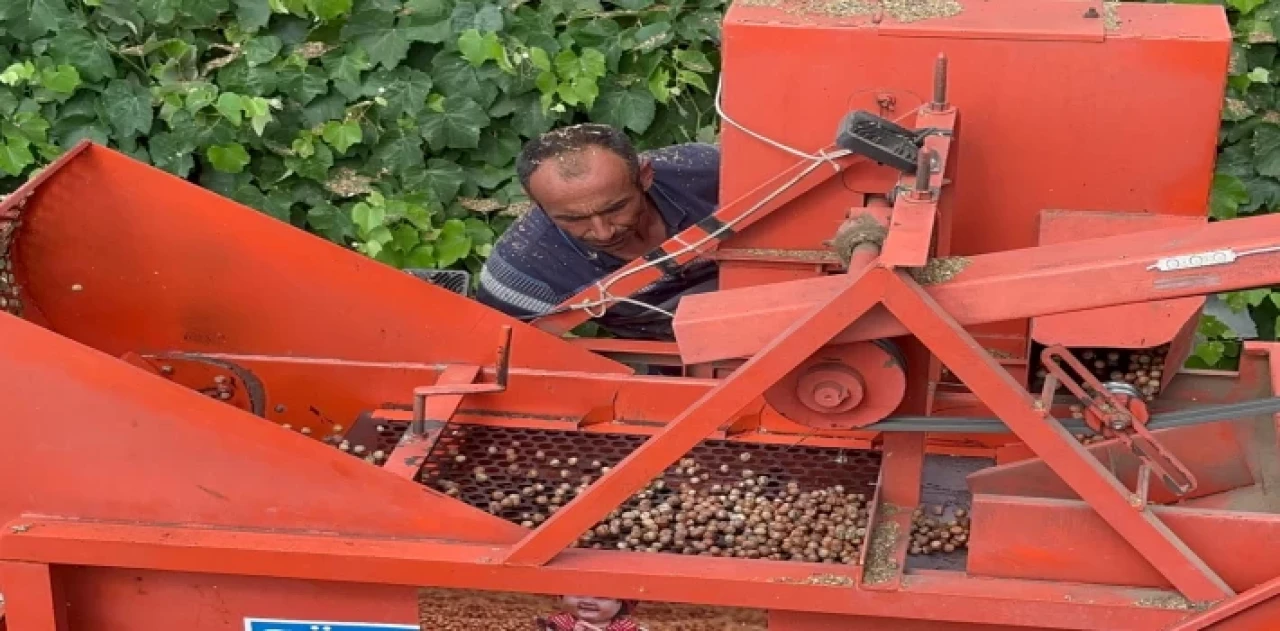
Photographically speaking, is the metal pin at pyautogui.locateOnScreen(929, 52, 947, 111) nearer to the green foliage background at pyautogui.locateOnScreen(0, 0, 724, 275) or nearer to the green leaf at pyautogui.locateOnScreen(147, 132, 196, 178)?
the green foliage background at pyautogui.locateOnScreen(0, 0, 724, 275)

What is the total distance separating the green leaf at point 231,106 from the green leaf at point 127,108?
301 mm

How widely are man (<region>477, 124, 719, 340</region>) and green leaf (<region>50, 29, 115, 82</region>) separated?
190cm

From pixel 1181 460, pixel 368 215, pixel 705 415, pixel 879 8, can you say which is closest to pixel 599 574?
pixel 705 415

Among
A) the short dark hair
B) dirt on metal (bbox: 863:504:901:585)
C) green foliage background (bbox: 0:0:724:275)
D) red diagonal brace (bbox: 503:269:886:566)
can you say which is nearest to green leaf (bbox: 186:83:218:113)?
green foliage background (bbox: 0:0:724:275)

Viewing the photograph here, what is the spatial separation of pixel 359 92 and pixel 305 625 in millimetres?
3087

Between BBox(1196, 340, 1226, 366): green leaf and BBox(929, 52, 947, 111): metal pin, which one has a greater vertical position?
BBox(1196, 340, 1226, 366): green leaf

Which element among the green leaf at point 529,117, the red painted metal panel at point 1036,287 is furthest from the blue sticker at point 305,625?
the green leaf at point 529,117

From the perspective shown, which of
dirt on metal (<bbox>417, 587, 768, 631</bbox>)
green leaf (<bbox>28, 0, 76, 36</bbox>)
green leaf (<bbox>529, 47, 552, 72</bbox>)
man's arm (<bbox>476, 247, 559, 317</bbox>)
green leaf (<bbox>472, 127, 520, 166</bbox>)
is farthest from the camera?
green leaf (<bbox>472, 127, 520, 166</bbox>)

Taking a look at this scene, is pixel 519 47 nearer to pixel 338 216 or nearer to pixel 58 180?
pixel 338 216

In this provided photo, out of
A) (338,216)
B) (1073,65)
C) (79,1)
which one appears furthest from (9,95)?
(1073,65)

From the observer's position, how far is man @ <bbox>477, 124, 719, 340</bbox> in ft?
13.7

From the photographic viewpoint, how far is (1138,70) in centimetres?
315

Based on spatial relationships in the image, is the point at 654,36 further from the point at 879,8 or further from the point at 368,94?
the point at 879,8

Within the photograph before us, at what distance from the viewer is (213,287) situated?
3805 mm
